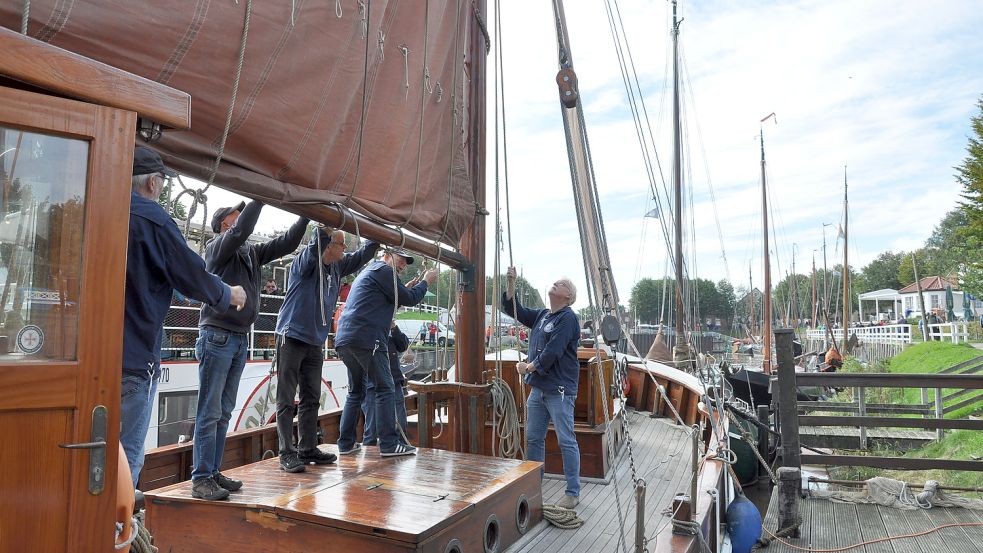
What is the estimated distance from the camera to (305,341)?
11.0 feet

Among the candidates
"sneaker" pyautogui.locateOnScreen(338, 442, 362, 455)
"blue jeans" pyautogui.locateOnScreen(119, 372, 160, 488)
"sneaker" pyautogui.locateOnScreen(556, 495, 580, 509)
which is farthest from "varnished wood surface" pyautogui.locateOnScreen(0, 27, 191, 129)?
"sneaker" pyautogui.locateOnScreen(556, 495, 580, 509)

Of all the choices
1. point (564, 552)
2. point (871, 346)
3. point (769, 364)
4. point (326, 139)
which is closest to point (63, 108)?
point (326, 139)

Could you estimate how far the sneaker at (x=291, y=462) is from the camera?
125 inches

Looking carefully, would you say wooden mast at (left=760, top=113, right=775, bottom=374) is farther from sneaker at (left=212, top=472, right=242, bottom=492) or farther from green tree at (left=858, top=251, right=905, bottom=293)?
green tree at (left=858, top=251, right=905, bottom=293)

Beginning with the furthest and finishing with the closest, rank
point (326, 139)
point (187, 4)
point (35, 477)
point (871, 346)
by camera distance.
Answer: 1. point (871, 346)
2. point (326, 139)
3. point (187, 4)
4. point (35, 477)

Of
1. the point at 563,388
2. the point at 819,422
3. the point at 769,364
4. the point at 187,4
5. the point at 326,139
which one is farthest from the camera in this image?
the point at 769,364

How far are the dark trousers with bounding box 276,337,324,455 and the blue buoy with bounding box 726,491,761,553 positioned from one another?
2824 millimetres

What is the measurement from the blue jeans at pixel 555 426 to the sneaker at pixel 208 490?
2.04 m

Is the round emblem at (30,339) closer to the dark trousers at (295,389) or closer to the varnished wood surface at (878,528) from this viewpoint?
the dark trousers at (295,389)

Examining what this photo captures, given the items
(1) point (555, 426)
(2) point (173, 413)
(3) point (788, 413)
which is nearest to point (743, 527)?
(3) point (788, 413)

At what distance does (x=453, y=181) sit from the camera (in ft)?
12.1

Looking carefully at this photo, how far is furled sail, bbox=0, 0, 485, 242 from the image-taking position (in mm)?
1683

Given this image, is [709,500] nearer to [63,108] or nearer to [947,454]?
[63,108]

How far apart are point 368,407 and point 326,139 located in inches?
92.1
